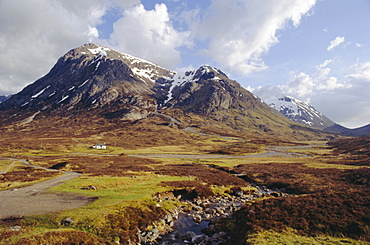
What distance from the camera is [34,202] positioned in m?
30.4

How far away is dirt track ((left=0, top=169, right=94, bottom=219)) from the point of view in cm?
2653

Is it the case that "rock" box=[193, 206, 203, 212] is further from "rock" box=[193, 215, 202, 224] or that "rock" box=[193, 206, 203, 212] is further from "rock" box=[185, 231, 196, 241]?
"rock" box=[185, 231, 196, 241]

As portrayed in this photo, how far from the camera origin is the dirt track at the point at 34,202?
87.0ft

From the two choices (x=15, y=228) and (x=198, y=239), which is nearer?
(x=15, y=228)

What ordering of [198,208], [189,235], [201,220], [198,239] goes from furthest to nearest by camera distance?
[198,208] → [201,220] → [189,235] → [198,239]

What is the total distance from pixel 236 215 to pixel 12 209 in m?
30.3

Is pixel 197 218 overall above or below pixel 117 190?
below

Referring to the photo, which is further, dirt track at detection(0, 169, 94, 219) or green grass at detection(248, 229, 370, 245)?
dirt track at detection(0, 169, 94, 219)

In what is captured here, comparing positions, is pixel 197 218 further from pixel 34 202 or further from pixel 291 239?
pixel 34 202

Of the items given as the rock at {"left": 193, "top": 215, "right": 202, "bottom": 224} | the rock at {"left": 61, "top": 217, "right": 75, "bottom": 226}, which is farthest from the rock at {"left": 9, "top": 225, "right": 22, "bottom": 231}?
the rock at {"left": 193, "top": 215, "right": 202, "bottom": 224}

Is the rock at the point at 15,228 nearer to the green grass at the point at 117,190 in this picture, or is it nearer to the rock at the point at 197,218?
the green grass at the point at 117,190

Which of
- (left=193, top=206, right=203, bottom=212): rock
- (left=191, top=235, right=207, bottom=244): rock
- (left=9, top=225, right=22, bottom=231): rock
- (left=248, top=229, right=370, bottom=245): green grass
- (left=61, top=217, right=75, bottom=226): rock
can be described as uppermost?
(left=9, top=225, right=22, bottom=231): rock

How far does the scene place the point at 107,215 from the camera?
25922mm

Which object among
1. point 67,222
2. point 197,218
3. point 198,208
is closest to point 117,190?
point 198,208
